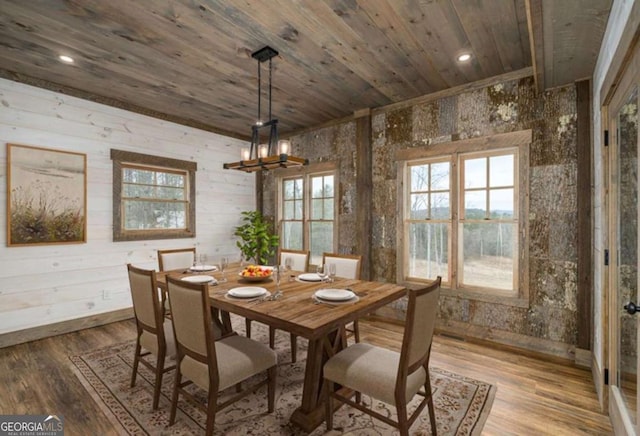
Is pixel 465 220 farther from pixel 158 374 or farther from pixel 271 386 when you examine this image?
pixel 158 374

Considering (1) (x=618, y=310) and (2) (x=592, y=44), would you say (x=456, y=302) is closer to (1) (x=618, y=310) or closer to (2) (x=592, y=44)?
(1) (x=618, y=310)

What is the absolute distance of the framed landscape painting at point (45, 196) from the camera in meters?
3.18

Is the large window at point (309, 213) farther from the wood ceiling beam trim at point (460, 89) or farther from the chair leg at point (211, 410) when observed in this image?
the chair leg at point (211, 410)

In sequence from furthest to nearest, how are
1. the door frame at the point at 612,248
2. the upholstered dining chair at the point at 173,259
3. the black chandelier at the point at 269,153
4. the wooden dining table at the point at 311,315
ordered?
the upholstered dining chair at the point at 173,259 < the black chandelier at the point at 269,153 < the door frame at the point at 612,248 < the wooden dining table at the point at 311,315

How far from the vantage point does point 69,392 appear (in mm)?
2314

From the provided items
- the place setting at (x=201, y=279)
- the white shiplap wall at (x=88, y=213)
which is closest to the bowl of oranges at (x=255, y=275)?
the place setting at (x=201, y=279)

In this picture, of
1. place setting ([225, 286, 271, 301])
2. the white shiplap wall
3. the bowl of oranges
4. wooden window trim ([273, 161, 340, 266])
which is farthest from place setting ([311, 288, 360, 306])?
the white shiplap wall

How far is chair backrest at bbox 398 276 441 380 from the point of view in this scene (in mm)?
1555

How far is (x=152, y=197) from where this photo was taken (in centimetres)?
434

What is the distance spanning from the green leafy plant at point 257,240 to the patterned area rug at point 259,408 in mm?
2396

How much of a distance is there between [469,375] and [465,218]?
1.63 meters

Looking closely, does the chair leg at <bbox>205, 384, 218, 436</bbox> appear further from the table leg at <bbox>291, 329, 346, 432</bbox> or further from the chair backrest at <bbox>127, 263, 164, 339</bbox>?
the chair backrest at <bbox>127, 263, 164, 339</bbox>

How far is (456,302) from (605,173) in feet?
6.20

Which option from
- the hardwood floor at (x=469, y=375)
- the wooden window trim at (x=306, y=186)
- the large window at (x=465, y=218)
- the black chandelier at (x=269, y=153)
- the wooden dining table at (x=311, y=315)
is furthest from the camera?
the wooden window trim at (x=306, y=186)
